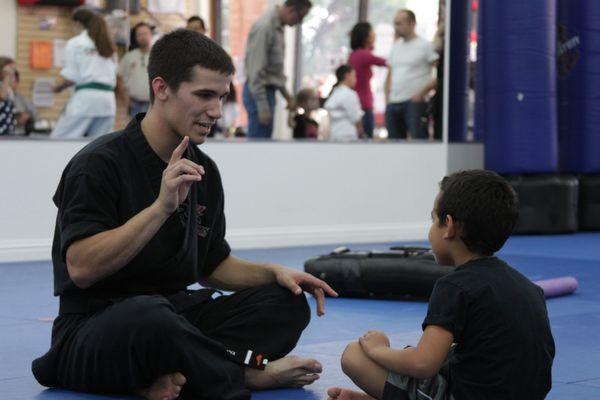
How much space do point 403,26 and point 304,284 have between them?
6169mm

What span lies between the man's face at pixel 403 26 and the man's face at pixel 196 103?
20.4ft

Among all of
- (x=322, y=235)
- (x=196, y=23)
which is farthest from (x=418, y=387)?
(x=196, y=23)

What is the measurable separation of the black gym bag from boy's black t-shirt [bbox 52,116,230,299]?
88.3 inches

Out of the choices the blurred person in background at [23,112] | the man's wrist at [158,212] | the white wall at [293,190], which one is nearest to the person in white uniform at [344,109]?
the white wall at [293,190]

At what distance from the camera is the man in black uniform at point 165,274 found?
2.92 metres

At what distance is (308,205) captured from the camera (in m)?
8.34

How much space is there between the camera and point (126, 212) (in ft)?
10.1

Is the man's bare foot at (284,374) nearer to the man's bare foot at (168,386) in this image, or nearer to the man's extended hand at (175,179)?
the man's bare foot at (168,386)

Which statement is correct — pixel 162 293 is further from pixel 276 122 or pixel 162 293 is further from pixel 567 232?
pixel 567 232

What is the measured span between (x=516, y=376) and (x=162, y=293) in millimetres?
1213

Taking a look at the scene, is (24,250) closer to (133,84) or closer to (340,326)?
(133,84)

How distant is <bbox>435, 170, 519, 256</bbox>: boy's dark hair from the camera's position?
256 cm

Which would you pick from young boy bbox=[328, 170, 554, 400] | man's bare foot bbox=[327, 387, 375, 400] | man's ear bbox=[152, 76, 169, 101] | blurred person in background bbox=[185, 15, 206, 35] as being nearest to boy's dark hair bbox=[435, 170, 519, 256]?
young boy bbox=[328, 170, 554, 400]

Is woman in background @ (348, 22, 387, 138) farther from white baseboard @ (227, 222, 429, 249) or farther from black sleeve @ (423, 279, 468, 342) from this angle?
black sleeve @ (423, 279, 468, 342)
